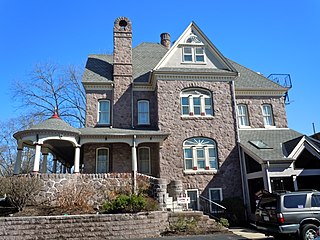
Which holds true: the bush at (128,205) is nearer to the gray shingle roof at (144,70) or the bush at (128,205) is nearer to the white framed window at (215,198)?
the white framed window at (215,198)

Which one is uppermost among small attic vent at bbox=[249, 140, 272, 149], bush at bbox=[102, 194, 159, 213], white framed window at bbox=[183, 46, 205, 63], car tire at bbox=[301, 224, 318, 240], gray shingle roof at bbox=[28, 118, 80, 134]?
white framed window at bbox=[183, 46, 205, 63]

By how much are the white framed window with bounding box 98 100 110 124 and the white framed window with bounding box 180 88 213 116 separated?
544 centimetres

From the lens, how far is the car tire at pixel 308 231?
9609 millimetres

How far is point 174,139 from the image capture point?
18359 mm

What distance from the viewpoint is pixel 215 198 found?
17719mm

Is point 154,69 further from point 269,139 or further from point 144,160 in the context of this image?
point 269,139

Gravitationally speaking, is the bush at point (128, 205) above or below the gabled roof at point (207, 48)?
below

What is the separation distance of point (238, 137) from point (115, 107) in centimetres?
892

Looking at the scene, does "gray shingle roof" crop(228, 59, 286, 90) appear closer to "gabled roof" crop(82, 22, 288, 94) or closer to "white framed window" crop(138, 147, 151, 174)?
"gabled roof" crop(82, 22, 288, 94)

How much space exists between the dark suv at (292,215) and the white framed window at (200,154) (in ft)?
25.1

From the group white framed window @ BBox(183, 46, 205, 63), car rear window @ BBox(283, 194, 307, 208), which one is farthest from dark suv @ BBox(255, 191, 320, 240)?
white framed window @ BBox(183, 46, 205, 63)

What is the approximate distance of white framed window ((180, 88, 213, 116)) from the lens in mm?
19281

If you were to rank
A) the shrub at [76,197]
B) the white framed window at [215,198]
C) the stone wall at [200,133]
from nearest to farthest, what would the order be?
the shrub at [76,197]
the white framed window at [215,198]
the stone wall at [200,133]

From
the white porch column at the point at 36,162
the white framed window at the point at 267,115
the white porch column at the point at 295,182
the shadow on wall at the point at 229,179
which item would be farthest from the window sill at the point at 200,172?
the white porch column at the point at 36,162
